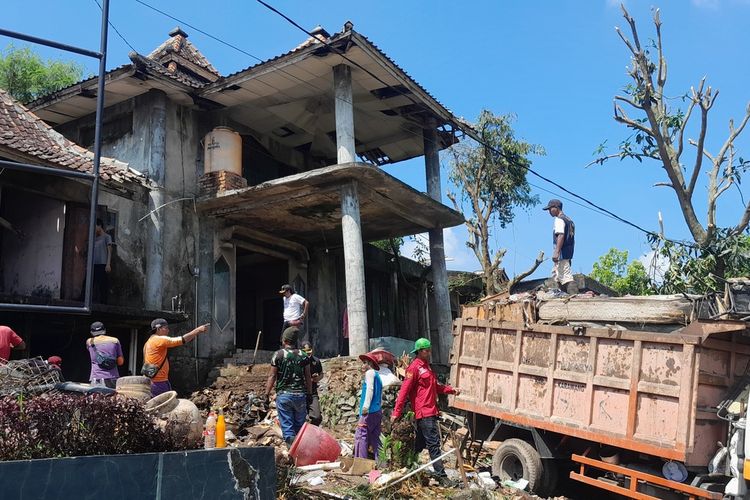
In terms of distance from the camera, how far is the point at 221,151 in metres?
14.7

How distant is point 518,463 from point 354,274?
18.6ft

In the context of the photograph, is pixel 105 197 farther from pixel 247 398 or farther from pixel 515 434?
pixel 515 434

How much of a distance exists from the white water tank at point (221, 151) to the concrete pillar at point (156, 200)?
2.96ft

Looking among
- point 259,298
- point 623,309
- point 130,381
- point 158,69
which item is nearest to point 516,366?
point 623,309

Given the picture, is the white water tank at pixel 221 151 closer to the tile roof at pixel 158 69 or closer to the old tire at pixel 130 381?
the tile roof at pixel 158 69

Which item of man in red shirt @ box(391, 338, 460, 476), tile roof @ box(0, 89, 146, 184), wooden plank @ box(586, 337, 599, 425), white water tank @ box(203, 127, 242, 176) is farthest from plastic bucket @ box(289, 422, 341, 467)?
white water tank @ box(203, 127, 242, 176)

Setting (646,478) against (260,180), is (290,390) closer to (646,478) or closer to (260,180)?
(646,478)

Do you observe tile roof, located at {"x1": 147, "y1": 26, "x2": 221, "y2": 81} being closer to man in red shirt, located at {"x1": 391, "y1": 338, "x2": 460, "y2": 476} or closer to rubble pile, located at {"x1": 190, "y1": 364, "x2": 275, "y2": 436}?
rubble pile, located at {"x1": 190, "y1": 364, "x2": 275, "y2": 436}

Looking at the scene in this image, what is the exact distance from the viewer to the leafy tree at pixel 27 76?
70.4 ft

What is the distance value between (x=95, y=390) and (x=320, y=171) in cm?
908

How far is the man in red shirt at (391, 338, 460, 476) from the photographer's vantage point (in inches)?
299

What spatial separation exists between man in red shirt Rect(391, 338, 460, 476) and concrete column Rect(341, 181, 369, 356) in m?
4.90

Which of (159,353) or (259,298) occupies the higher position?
(259,298)

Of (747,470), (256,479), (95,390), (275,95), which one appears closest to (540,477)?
(747,470)
